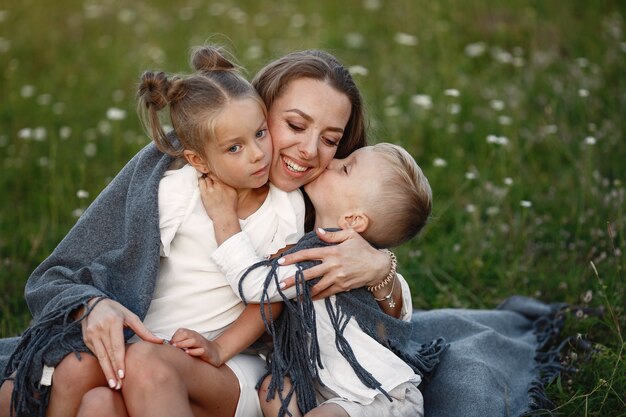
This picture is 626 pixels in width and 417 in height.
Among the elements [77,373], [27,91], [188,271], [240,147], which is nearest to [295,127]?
[240,147]

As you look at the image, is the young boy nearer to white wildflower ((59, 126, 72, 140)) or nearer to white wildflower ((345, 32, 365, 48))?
white wildflower ((59, 126, 72, 140))

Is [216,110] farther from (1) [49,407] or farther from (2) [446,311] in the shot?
(2) [446,311]

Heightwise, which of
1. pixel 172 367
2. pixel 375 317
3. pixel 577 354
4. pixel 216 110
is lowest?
pixel 577 354

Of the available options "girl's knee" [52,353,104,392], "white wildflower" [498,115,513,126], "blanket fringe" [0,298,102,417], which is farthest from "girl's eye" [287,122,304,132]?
"white wildflower" [498,115,513,126]

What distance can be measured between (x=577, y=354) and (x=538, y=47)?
3.47 metres

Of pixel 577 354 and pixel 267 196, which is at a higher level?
pixel 267 196

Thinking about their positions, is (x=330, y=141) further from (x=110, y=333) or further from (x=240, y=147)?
(x=110, y=333)

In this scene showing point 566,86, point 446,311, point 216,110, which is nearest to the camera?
point 216,110

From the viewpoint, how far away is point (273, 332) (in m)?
2.74

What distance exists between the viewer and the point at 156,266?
2.71m

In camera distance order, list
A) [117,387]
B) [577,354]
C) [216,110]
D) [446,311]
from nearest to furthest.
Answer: [117,387]
[216,110]
[577,354]
[446,311]

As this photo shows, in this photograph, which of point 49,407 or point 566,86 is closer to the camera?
point 49,407

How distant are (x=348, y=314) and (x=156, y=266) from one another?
2.31 ft

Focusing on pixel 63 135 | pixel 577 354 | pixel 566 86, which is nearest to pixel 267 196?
pixel 577 354
